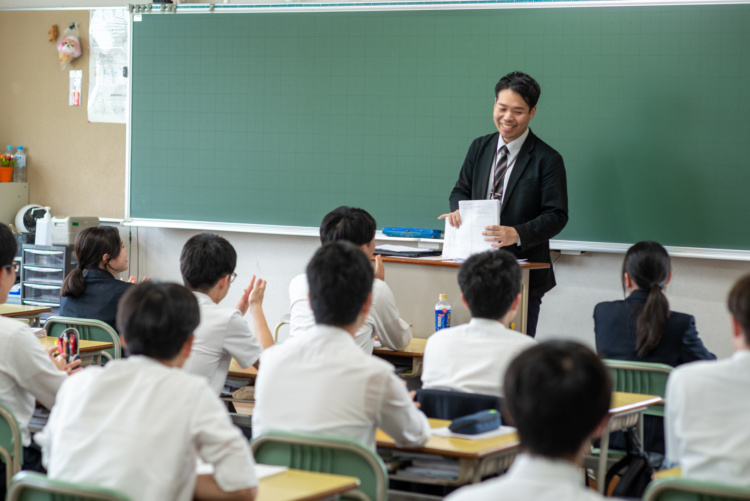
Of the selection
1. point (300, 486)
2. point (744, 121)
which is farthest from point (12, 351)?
point (744, 121)

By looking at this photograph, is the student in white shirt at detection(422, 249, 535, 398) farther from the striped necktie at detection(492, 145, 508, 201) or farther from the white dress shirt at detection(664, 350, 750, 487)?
the striped necktie at detection(492, 145, 508, 201)

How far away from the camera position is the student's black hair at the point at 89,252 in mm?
3996

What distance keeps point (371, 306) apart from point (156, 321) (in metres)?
1.67

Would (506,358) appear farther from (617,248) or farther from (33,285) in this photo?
(33,285)

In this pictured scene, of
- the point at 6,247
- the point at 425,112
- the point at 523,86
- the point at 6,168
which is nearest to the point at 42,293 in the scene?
the point at 6,168

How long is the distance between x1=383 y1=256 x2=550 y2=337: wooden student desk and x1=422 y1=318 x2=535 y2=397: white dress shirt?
1111 millimetres

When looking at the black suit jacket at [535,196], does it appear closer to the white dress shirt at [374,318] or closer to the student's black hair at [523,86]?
the student's black hair at [523,86]

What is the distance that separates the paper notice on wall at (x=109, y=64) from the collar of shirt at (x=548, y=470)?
546cm

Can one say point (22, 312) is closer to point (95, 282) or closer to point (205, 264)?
Answer: point (95, 282)

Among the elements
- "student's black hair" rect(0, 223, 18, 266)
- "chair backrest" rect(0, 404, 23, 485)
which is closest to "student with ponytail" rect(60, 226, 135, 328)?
"student's black hair" rect(0, 223, 18, 266)

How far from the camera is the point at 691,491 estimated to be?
1.76m

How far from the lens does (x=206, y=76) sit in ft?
18.9

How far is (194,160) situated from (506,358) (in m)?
3.81

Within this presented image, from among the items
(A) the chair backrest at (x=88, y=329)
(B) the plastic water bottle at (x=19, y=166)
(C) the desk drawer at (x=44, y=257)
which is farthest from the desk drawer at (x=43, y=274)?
(A) the chair backrest at (x=88, y=329)
